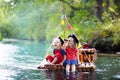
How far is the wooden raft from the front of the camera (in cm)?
1515

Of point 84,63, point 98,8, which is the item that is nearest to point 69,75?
point 84,63

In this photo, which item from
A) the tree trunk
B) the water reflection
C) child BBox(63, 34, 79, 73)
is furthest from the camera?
the tree trunk

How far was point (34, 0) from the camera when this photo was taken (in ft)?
115

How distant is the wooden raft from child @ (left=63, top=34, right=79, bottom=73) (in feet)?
1.59

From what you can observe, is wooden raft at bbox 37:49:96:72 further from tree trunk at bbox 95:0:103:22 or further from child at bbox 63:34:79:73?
tree trunk at bbox 95:0:103:22

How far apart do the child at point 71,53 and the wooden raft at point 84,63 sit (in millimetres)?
485

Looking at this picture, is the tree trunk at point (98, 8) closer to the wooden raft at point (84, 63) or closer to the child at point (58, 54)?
the wooden raft at point (84, 63)

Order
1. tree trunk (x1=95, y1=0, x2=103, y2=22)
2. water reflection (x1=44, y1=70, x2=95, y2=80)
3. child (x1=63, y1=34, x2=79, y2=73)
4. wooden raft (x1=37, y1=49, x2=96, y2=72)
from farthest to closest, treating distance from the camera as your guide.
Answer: tree trunk (x1=95, y1=0, x2=103, y2=22) < wooden raft (x1=37, y1=49, x2=96, y2=72) < child (x1=63, y1=34, x2=79, y2=73) < water reflection (x1=44, y1=70, x2=95, y2=80)

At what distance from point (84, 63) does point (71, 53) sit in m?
1.78

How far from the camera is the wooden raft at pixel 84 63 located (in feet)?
49.7

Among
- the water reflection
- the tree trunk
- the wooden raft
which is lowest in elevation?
the water reflection

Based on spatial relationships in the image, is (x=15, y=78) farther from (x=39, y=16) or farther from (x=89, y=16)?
(x=39, y=16)

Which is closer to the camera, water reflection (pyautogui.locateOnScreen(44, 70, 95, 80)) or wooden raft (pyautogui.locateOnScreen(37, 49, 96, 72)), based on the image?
water reflection (pyautogui.locateOnScreen(44, 70, 95, 80))

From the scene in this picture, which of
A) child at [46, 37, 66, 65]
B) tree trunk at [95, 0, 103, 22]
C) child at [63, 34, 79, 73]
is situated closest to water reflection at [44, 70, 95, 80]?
child at [63, 34, 79, 73]
